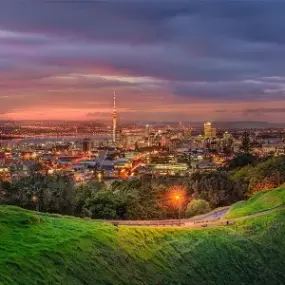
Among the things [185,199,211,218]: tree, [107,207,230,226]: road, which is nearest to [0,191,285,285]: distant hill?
[107,207,230,226]: road

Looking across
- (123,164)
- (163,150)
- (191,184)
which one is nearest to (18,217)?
(191,184)

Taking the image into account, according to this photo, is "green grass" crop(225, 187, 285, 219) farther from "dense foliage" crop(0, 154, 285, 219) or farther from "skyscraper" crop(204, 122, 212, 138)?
"skyscraper" crop(204, 122, 212, 138)

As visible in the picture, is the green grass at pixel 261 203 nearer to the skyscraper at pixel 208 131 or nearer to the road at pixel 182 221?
the road at pixel 182 221

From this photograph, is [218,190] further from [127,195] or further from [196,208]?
[127,195]

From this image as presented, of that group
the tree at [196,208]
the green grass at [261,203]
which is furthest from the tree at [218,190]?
the green grass at [261,203]

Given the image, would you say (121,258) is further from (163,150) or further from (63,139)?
(63,139)

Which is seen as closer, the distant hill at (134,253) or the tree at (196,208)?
the distant hill at (134,253)
